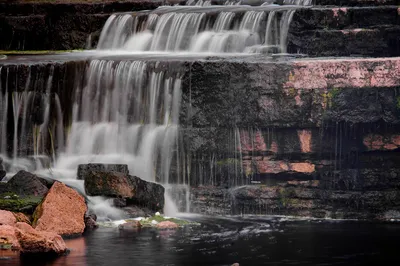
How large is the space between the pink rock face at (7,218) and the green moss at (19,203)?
94 cm

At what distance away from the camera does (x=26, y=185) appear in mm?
21750

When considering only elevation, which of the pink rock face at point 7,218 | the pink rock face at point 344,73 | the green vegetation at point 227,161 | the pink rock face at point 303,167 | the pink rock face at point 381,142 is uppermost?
the pink rock face at point 344,73

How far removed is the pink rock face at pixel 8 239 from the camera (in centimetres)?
1783

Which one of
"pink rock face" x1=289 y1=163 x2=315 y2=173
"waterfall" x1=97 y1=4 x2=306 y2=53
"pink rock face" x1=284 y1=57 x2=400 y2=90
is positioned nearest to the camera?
"pink rock face" x1=284 y1=57 x2=400 y2=90

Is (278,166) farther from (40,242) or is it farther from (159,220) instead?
(40,242)

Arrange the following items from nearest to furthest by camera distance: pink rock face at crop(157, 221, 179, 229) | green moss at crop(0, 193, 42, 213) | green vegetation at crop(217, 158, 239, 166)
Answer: green moss at crop(0, 193, 42, 213), pink rock face at crop(157, 221, 179, 229), green vegetation at crop(217, 158, 239, 166)

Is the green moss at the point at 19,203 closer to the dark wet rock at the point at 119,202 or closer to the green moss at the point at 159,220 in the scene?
the dark wet rock at the point at 119,202

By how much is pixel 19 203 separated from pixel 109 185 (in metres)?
2.17

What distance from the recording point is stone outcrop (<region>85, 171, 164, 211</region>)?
21812mm

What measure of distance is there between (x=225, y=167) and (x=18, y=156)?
5837mm

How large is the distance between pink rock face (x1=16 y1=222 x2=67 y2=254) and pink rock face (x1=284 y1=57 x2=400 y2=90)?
24.6 feet

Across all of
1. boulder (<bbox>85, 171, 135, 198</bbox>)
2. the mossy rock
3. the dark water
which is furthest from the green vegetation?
boulder (<bbox>85, 171, 135, 198</bbox>)

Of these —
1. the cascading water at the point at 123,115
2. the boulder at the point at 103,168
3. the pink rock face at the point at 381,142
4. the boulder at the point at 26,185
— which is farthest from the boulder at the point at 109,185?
the pink rock face at the point at 381,142

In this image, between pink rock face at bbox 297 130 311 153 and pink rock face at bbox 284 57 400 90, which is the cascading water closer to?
pink rock face at bbox 297 130 311 153
